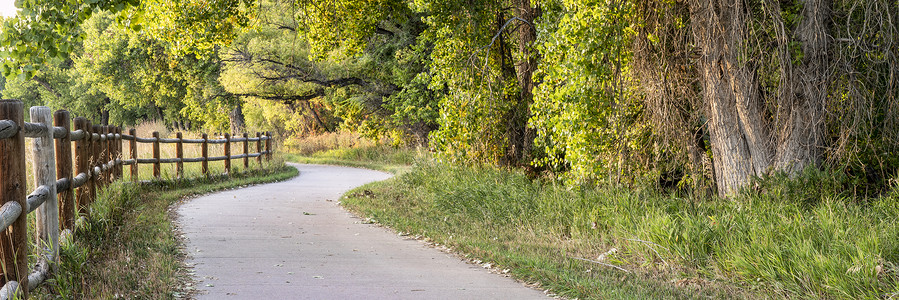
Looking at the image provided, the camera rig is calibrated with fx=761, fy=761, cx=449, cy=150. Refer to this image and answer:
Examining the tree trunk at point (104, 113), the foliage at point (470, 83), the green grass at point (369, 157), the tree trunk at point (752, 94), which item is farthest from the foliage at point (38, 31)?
the tree trunk at point (104, 113)

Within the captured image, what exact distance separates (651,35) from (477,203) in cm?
363

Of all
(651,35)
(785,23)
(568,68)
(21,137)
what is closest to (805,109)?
(785,23)

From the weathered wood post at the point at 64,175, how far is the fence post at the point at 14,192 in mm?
2047

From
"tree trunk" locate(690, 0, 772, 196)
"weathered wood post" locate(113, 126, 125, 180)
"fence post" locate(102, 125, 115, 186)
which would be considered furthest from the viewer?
"weathered wood post" locate(113, 126, 125, 180)

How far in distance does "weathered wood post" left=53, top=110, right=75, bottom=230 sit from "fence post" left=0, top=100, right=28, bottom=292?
205 cm

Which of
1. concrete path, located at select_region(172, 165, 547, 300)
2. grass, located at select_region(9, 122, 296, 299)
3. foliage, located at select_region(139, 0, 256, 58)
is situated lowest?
concrete path, located at select_region(172, 165, 547, 300)

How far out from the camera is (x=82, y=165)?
29.8 feet

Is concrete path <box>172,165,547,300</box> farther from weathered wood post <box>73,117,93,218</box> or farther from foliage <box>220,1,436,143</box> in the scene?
foliage <box>220,1,436,143</box>

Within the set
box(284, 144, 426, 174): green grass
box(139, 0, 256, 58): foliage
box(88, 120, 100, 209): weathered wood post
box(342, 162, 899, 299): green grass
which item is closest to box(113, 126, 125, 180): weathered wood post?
box(139, 0, 256, 58): foliage

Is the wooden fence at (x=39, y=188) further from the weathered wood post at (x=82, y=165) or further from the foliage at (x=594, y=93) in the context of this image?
the foliage at (x=594, y=93)

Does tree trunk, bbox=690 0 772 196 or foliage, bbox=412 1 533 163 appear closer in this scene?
tree trunk, bbox=690 0 772 196

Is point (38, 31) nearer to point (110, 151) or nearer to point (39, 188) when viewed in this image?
point (39, 188)

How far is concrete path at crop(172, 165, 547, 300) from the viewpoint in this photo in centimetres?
637

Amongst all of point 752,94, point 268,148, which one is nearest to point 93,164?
point 752,94
